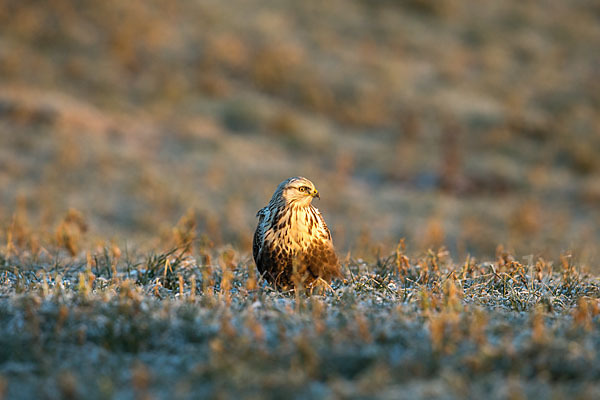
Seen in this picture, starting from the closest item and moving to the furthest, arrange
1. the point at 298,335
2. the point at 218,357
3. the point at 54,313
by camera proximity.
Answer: the point at 218,357 < the point at 298,335 < the point at 54,313

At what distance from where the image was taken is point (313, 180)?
11.0m

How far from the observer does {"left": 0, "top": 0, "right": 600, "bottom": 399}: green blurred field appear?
2709mm

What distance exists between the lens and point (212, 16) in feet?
58.4

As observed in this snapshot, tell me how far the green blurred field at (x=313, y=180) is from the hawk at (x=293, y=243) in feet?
0.84

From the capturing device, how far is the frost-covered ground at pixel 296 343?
2.45 meters

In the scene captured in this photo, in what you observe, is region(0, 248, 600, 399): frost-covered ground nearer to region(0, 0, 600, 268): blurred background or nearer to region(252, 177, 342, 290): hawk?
region(252, 177, 342, 290): hawk

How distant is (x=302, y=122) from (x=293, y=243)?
9963 mm

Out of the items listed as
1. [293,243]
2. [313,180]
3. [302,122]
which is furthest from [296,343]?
[302,122]

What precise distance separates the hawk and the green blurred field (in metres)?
0.26

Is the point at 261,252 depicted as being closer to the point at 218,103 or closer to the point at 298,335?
the point at 298,335

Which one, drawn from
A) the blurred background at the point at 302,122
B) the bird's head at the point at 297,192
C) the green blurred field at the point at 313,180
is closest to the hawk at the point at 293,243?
the bird's head at the point at 297,192

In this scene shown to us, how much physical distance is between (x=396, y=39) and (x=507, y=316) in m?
16.9

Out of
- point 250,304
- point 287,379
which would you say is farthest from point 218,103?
point 287,379

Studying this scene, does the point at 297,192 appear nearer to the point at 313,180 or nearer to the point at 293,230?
the point at 293,230
